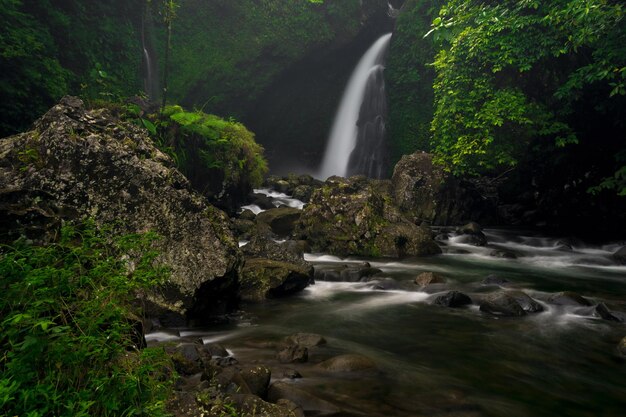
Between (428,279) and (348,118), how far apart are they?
20374mm

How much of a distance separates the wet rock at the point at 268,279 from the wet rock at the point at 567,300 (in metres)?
4.38

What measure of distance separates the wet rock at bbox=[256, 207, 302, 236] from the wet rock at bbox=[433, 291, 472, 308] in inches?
274

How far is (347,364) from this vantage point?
4621 mm

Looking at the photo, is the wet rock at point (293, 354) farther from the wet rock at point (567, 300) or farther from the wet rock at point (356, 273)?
the wet rock at point (567, 300)

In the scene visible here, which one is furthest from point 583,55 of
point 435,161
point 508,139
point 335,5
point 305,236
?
point 335,5

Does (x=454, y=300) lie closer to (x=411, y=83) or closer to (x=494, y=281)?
(x=494, y=281)

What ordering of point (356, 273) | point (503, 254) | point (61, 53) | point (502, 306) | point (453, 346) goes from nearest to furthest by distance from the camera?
1. point (453, 346)
2. point (502, 306)
3. point (356, 273)
4. point (503, 254)
5. point (61, 53)

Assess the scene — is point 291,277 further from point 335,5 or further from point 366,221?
point 335,5

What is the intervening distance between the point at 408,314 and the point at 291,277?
2156 mm

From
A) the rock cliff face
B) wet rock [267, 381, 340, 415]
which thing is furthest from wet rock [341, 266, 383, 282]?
wet rock [267, 381, 340, 415]

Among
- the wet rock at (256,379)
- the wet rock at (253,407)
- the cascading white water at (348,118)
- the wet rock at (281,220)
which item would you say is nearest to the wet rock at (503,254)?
the wet rock at (281,220)

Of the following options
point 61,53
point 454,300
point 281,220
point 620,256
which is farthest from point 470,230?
point 61,53

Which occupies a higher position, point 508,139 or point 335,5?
point 335,5

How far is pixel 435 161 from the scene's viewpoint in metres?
15.3
